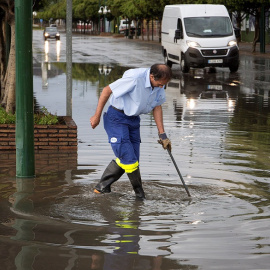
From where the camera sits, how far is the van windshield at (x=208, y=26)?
2978 centimetres

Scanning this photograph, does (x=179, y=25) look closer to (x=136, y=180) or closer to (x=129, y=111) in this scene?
(x=136, y=180)

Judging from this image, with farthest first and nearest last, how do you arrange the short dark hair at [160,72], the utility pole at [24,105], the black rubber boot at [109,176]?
the utility pole at [24,105] → the black rubber boot at [109,176] → the short dark hair at [160,72]

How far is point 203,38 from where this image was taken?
29.5 meters

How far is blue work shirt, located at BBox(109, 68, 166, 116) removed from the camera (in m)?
7.64

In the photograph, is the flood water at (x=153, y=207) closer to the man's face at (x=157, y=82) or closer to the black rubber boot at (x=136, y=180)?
the black rubber boot at (x=136, y=180)

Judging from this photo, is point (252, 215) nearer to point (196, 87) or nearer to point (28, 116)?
point (28, 116)


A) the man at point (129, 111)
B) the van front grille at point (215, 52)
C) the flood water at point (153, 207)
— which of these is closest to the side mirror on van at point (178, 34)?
the van front grille at point (215, 52)

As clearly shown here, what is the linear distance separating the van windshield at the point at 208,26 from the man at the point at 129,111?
21884 millimetres

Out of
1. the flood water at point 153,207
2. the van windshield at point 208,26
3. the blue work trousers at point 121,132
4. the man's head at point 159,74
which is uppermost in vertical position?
the van windshield at point 208,26

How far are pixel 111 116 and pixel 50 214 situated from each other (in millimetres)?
1216

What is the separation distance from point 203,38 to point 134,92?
2211cm

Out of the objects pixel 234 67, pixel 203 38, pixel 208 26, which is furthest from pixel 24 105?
pixel 208 26

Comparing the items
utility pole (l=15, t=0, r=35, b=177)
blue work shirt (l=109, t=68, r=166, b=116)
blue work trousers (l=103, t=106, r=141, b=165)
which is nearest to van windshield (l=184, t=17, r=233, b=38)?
utility pole (l=15, t=0, r=35, b=177)

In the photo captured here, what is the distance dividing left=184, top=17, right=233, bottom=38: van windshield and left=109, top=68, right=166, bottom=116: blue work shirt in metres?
22.2
